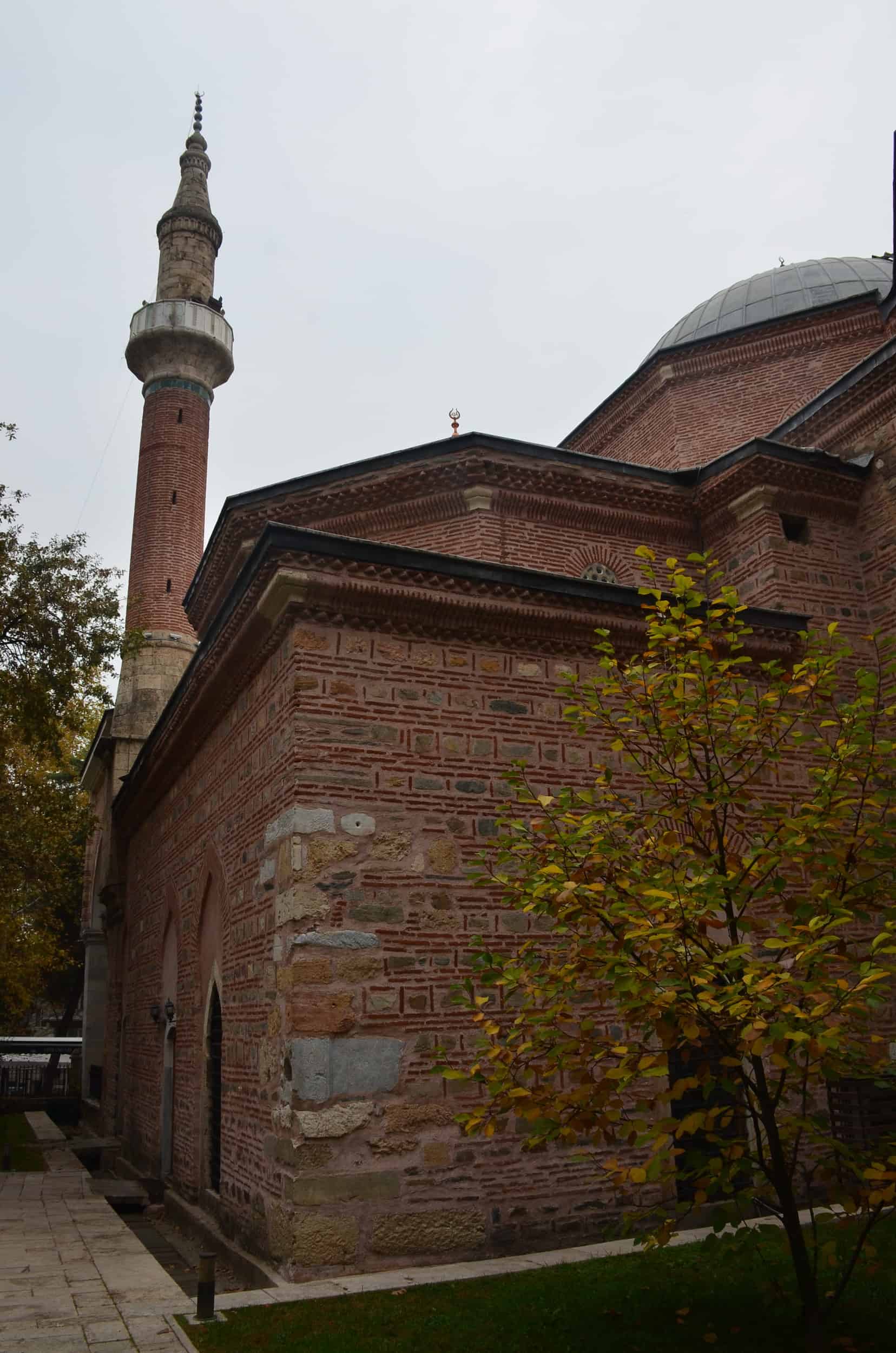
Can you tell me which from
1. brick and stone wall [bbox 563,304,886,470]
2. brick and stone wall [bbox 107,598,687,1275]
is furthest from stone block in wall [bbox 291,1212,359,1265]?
brick and stone wall [bbox 563,304,886,470]

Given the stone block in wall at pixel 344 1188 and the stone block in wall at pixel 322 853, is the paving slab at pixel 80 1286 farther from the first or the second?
the stone block in wall at pixel 322 853

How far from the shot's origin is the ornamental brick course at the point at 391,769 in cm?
556

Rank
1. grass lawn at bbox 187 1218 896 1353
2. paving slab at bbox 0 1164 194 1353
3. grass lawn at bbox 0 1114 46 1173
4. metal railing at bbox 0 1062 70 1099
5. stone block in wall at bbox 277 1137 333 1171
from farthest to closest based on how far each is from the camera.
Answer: metal railing at bbox 0 1062 70 1099 < grass lawn at bbox 0 1114 46 1173 < stone block in wall at bbox 277 1137 333 1171 < paving slab at bbox 0 1164 194 1353 < grass lawn at bbox 187 1218 896 1353

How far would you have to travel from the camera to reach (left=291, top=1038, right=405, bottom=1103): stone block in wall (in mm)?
5414

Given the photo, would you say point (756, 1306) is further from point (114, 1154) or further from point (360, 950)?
point (114, 1154)

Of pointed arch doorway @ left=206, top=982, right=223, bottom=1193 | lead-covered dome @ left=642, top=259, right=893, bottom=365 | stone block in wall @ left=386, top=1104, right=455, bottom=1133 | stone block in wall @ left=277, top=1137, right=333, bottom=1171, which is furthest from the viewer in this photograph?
lead-covered dome @ left=642, top=259, right=893, bottom=365

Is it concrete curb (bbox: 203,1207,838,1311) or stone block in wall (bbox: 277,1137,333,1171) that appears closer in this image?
concrete curb (bbox: 203,1207,838,1311)

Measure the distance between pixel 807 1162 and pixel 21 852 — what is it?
1009 centimetres

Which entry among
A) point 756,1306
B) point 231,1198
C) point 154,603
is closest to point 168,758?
point 231,1198

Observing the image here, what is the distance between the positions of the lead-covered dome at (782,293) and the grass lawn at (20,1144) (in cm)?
1237

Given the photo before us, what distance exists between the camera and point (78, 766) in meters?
24.2

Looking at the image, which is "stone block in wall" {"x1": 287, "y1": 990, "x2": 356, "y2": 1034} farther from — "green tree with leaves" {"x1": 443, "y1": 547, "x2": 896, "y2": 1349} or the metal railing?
the metal railing

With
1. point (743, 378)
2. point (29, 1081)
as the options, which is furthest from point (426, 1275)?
point (29, 1081)

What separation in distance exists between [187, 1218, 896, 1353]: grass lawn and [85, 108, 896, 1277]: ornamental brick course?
62 centimetres
